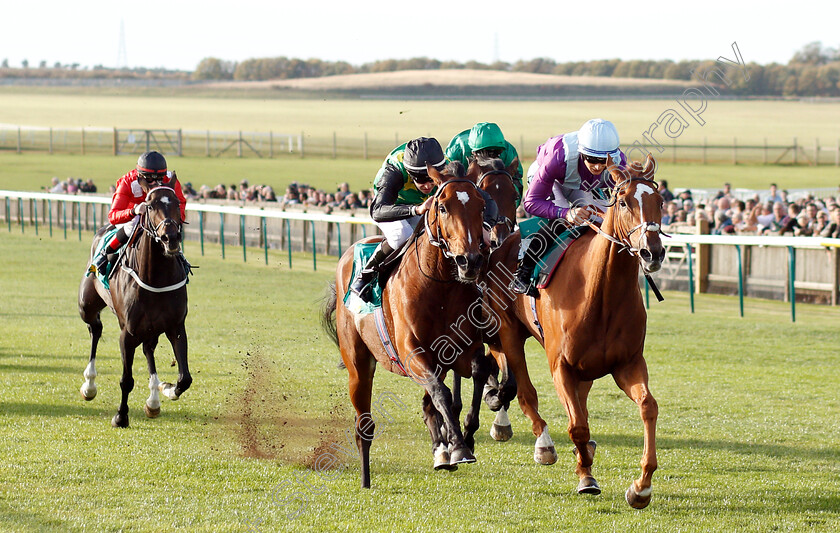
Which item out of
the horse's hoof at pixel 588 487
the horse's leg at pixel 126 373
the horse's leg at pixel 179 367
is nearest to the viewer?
the horse's hoof at pixel 588 487

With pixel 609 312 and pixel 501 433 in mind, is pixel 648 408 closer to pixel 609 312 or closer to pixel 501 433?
pixel 609 312

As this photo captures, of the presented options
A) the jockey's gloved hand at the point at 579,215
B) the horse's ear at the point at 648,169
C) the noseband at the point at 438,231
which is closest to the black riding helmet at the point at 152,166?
the noseband at the point at 438,231

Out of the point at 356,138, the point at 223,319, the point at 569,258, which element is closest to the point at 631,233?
the point at 569,258

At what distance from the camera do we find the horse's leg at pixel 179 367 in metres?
7.26

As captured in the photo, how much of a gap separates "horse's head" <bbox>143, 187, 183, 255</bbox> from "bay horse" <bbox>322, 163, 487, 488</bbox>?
156 cm

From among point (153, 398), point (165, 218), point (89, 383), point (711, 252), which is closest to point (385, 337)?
point (165, 218)

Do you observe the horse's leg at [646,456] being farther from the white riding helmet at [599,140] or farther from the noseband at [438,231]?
the white riding helmet at [599,140]

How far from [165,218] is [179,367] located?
3.62 ft

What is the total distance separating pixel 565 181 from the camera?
5898 millimetres

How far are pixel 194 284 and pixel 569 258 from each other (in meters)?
11.5

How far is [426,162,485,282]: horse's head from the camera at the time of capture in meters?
4.55

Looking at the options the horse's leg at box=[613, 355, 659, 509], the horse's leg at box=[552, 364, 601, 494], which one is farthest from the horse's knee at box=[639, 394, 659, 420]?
the horse's leg at box=[552, 364, 601, 494]

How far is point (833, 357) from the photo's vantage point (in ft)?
33.5

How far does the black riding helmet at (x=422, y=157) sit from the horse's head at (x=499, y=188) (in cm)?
33
